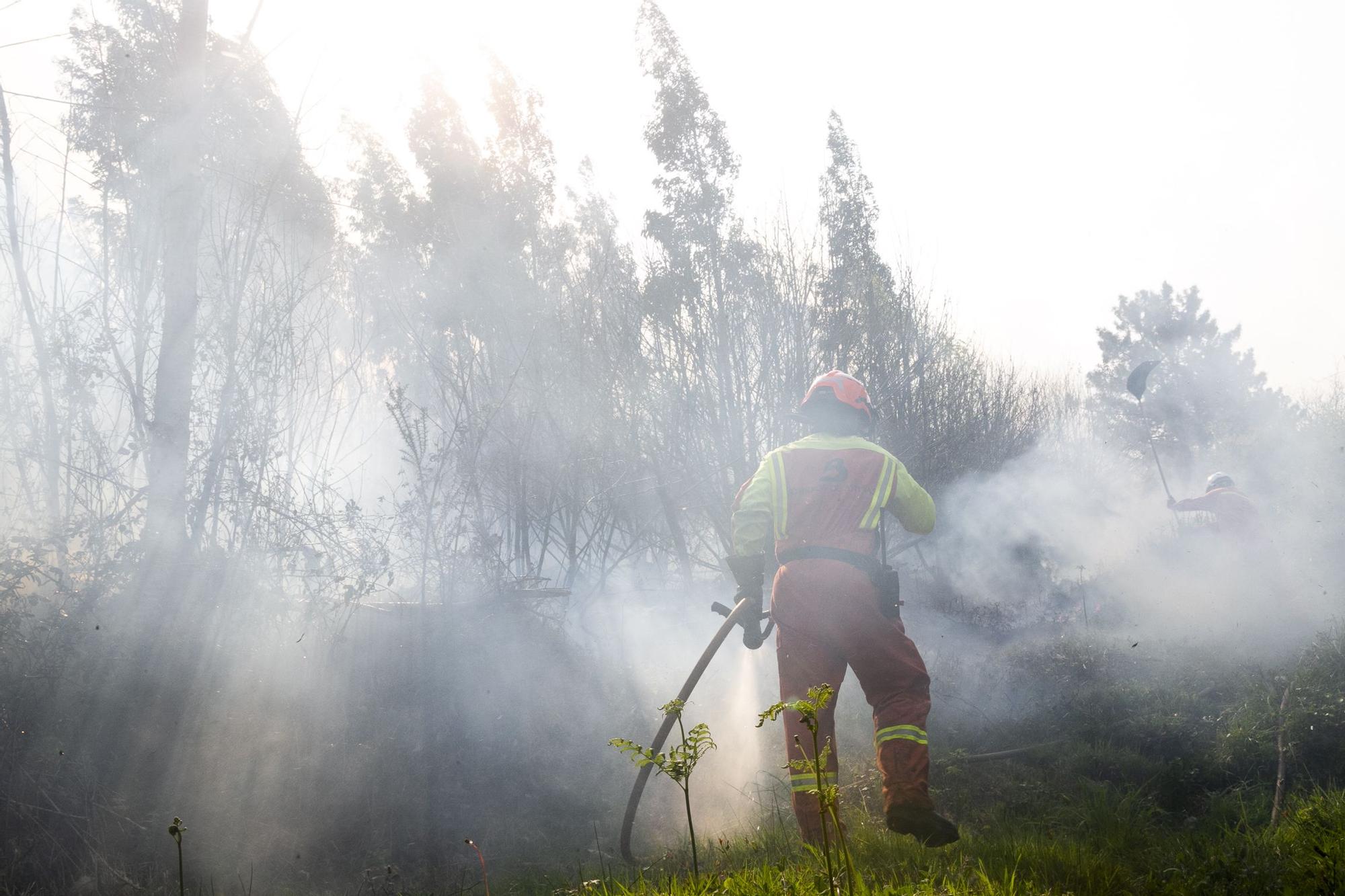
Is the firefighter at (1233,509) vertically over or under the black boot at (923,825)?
over

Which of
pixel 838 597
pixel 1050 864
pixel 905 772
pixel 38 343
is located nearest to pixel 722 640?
pixel 838 597

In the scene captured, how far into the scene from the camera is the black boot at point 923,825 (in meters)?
3.45

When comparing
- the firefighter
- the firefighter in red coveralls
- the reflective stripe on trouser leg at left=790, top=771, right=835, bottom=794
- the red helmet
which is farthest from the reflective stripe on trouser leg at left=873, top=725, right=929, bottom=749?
the firefighter

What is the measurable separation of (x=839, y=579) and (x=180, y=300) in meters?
5.26

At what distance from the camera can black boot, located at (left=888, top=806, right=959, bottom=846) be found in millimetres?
3449

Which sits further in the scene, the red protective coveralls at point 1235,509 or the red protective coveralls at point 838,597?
the red protective coveralls at point 1235,509

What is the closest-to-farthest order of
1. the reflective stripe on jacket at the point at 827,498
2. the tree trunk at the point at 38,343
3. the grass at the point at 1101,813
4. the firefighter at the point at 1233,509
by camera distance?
the grass at the point at 1101,813 → the reflective stripe on jacket at the point at 827,498 → the tree trunk at the point at 38,343 → the firefighter at the point at 1233,509

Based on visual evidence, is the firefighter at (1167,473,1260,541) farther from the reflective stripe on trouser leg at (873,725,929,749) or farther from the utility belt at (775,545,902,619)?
the reflective stripe on trouser leg at (873,725,929,749)

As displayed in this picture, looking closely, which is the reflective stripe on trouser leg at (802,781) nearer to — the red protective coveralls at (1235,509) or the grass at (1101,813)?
the grass at (1101,813)

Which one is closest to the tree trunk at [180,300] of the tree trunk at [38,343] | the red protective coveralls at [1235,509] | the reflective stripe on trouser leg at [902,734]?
the tree trunk at [38,343]

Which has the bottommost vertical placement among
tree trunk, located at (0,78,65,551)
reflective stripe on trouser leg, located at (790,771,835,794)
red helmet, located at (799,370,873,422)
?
reflective stripe on trouser leg, located at (790,771,835,794)

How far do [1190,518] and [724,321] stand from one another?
618 inches

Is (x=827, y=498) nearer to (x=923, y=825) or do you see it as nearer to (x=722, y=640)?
(x=722, y=640)

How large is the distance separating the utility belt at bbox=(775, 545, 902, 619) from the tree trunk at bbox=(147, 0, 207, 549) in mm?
4520
